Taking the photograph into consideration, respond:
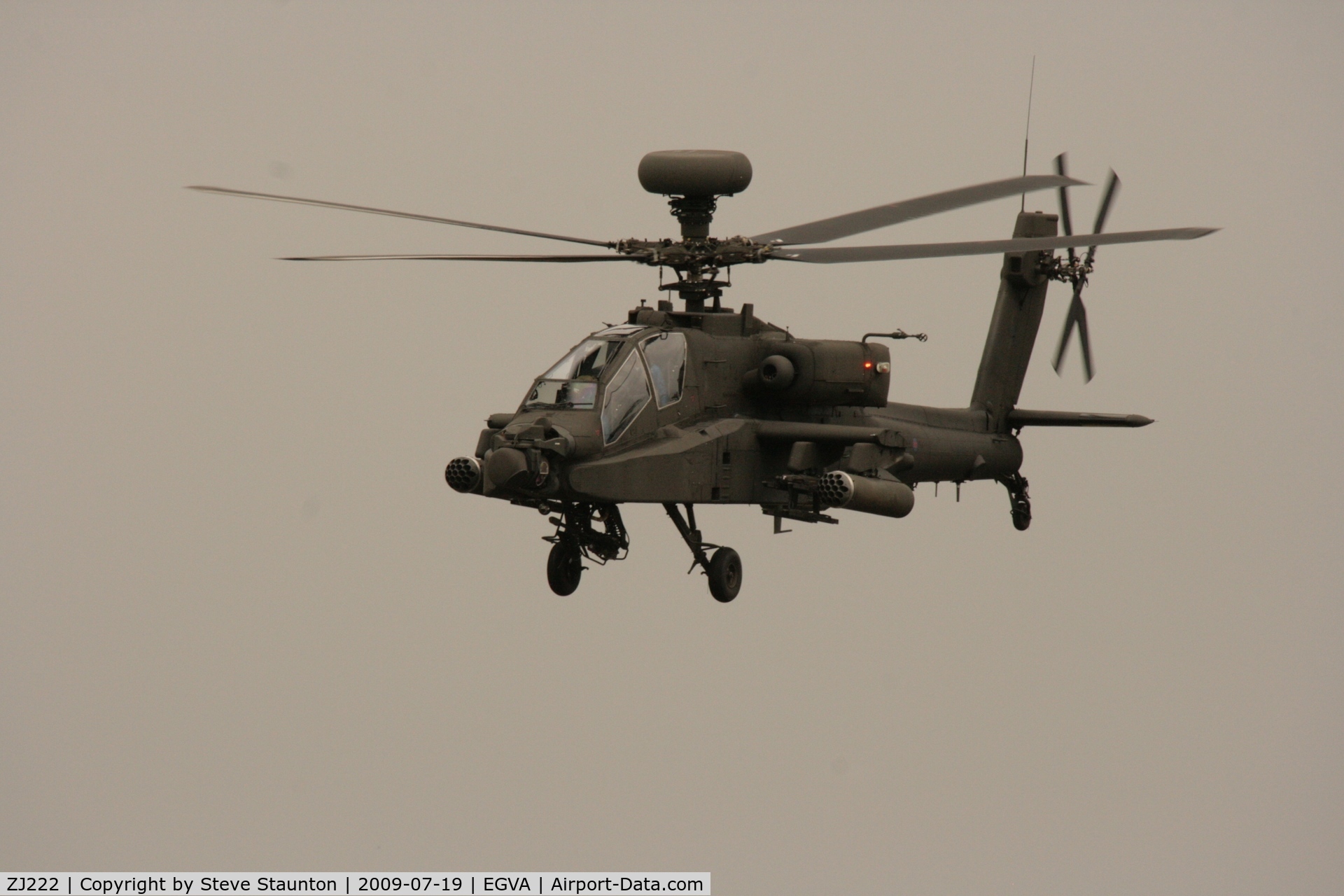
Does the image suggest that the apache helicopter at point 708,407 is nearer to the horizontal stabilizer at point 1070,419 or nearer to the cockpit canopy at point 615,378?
the cockpit canopy at point 615,378

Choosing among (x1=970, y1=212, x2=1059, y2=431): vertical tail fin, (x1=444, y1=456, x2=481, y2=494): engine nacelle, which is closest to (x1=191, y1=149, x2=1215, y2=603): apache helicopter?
(x1=444, y1=456, x2=481, y2=494): engine nacelle

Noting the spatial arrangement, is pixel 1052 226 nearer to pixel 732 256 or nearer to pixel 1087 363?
pixel 1087 363

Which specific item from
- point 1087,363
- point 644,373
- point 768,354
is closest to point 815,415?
point 768,354

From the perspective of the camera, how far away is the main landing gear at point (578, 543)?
17.9m

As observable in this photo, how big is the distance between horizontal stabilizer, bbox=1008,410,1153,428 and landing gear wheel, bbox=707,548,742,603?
4354 millimetres

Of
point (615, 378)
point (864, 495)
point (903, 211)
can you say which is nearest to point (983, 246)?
point (903, 211)

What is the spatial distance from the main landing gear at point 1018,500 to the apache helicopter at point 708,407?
5.20 feet

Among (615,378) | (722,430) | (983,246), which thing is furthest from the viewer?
(722,430)

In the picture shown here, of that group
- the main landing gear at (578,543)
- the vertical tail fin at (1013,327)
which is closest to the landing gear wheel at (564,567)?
the main landing gear at (578,543)

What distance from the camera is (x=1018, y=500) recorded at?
2106 centimetres

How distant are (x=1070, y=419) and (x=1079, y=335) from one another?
87cm

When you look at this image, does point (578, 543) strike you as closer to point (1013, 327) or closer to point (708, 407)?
point (708, 407)

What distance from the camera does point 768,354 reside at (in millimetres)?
18266

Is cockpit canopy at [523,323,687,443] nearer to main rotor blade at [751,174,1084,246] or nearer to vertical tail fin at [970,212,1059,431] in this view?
main rotor blade at [751,174,1084,246]
